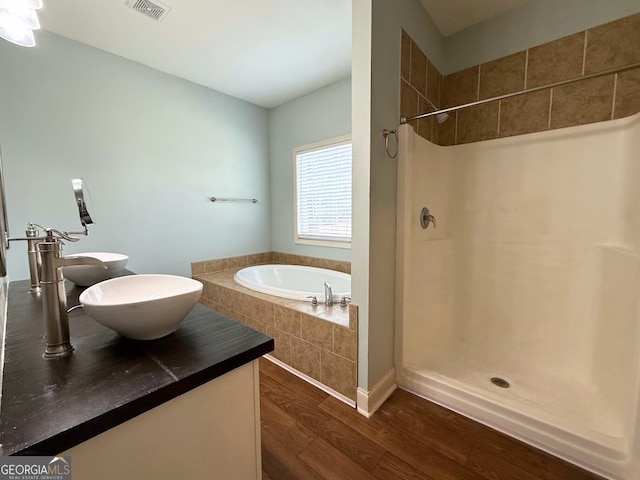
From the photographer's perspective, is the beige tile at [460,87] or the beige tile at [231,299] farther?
the beige tile at [231,299]

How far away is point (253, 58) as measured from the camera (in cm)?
231

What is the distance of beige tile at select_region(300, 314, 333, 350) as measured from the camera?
63.9 inches

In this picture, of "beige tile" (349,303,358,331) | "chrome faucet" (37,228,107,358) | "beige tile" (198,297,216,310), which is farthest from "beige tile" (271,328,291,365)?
"chrome faucet" (37,228,107,358)

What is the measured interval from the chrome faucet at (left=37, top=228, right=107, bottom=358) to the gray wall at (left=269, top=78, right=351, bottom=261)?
2.34 metres

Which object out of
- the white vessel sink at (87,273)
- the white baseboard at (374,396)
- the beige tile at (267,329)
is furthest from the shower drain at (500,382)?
the white vessel sink at (87,273)

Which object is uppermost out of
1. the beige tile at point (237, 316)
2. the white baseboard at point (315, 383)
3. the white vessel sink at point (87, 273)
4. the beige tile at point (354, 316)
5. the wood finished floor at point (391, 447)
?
the white vessel sink at point (87, 273)

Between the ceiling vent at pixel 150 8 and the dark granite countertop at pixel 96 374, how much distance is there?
6.44 feet

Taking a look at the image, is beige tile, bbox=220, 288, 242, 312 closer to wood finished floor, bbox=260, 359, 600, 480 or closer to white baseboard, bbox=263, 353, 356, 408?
white baseboard, bbox=263, 353, 356, 408

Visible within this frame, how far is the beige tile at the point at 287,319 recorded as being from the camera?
5.86 feet

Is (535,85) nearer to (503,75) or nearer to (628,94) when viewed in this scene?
(503,75)

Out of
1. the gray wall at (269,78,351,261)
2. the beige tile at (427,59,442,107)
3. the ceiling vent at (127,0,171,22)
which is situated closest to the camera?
the ceiling vent at (127,0,171,22)

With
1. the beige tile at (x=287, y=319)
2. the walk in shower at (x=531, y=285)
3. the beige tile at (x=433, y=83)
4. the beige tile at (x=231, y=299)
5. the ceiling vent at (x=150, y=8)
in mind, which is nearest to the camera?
the walk in shower at (x=531, y=285)

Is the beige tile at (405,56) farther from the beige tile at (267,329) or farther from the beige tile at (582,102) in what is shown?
the beige tile at (267,329)
